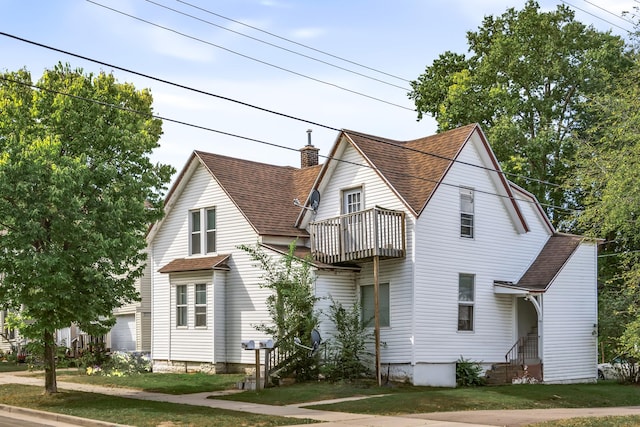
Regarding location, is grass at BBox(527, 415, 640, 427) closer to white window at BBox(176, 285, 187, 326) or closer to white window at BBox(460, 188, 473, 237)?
white window at BBox(460, 188, 473, 237)

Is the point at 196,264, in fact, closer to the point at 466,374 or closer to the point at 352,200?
the point at 352,200

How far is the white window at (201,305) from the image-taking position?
3058cm

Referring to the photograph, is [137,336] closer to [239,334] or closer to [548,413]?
[239,334]

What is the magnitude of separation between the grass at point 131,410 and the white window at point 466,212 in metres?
12.4

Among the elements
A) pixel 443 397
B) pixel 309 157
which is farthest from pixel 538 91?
pixel 443 397

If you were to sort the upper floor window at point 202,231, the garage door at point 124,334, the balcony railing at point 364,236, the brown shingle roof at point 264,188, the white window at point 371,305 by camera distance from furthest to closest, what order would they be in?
the garage door at point 124,334 → the upper floor window at point 202,231 → the brown shingle roof at point 264,188 → the white window at point 371,305 → the balcony railing at point 364,236

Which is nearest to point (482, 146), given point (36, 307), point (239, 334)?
point (239, 334)

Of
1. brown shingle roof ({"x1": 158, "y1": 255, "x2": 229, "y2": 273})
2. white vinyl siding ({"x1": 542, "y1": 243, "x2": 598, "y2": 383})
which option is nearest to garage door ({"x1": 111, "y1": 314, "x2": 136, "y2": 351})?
brown shingle roof ({"x1": 158, "y1": 255, "x2": 229, "y2": 273})

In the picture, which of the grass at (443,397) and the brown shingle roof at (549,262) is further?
the brown shingle roof at (549,262)

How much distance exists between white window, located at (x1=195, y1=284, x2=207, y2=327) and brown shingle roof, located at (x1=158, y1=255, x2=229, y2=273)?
0.82 m

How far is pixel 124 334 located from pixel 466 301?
19333 millimetres

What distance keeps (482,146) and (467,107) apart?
13.1 meters

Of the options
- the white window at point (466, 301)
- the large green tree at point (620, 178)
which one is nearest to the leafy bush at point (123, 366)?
the white window at point (466, 301)

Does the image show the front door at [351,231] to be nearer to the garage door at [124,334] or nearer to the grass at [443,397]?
the grass at [443,397]
